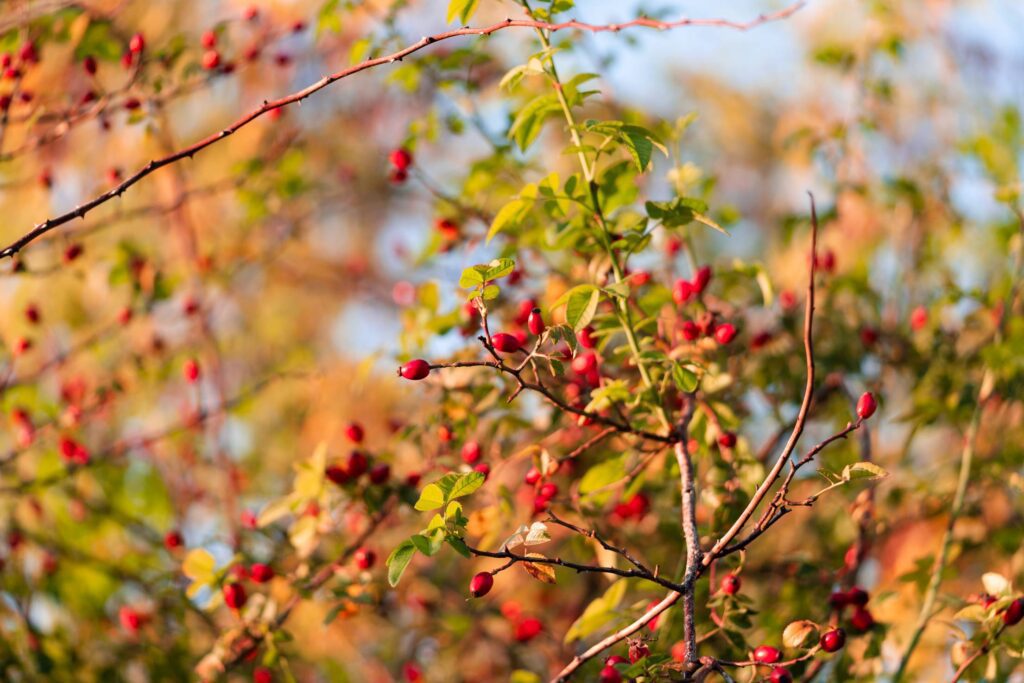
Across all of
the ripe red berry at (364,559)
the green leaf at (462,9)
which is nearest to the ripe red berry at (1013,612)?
the ripe red berry at (364,559)

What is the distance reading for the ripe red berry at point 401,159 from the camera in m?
2.13

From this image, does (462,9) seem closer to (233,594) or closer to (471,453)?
(471,453)

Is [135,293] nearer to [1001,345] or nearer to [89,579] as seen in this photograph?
[89,579]

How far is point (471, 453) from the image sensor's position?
1.93 metres

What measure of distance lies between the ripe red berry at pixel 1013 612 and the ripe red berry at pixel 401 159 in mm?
1410

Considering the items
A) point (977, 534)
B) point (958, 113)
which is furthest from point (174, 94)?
point (958, 113)

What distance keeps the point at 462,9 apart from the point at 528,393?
1.07 metres

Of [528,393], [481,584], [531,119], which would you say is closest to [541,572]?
[481,584]

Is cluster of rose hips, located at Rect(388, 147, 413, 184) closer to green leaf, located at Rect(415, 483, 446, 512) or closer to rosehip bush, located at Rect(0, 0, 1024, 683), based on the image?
rosehip bush, located at Rect(0, 0, 1024, 683)

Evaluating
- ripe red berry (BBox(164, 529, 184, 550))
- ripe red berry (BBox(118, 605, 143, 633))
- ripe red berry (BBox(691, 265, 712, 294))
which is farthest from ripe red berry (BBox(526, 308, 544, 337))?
ripe red berry (BBox(118, 605, 143, 633))

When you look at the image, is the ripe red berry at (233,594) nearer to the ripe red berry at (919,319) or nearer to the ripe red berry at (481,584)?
the ripe red berry at (481,584)

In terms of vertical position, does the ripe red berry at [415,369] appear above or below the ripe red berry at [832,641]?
above

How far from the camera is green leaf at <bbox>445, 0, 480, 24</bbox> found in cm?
154

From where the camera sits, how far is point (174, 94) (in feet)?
7.33
